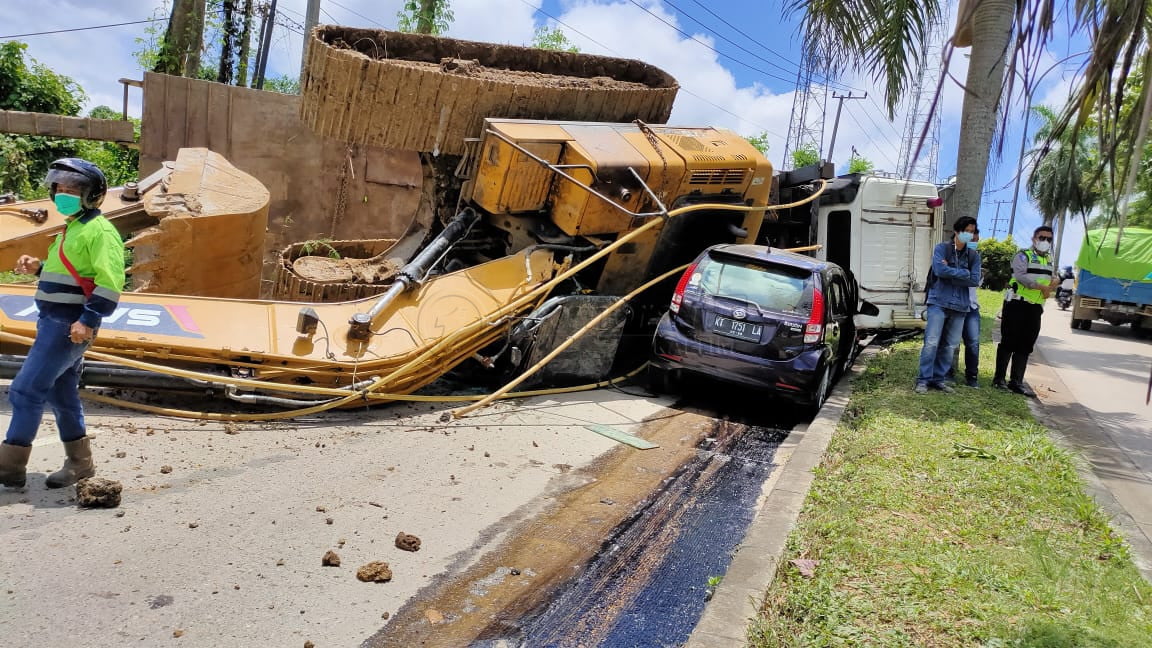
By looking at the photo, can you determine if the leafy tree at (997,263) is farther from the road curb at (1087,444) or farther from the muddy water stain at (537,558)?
the muddy water stain at (537,558)

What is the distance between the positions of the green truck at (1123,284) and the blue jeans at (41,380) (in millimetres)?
19882

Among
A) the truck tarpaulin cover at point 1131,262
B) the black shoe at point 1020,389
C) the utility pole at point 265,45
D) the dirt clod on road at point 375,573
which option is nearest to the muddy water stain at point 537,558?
the dirt clod on road at point 375,573

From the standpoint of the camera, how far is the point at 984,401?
8.38 metres

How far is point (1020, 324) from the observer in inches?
356

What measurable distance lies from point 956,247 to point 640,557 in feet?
19.7

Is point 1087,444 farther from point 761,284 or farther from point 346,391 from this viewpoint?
point 346,391

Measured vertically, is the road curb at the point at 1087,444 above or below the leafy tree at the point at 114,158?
below

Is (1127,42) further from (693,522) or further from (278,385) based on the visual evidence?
(278,385)

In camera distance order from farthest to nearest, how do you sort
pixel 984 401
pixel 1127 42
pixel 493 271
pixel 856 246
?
1. pixel 856 246
2. pixel 984 401
3. pixel 493 271
4. pixel 1127 42

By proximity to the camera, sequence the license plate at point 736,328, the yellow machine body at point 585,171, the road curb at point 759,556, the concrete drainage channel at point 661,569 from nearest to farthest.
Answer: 1. the road curb at point 759,556
2. the concrete drainage channel at point 661,569
3. the license plate at point 736,328
4. the yellow machine body at point 585,171

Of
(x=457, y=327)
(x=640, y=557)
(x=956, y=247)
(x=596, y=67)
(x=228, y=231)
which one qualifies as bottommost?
(x=640, y=557)

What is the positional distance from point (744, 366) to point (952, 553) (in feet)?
11.4

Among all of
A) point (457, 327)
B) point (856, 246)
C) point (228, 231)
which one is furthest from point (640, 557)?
point (856, 246)

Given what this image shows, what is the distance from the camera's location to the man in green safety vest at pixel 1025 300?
8.89 metres
